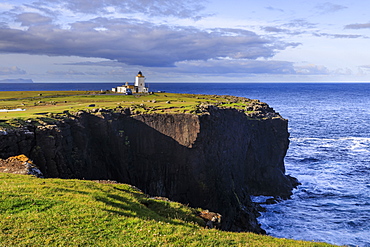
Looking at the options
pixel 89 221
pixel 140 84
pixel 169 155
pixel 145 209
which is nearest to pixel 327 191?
pixel 169 155

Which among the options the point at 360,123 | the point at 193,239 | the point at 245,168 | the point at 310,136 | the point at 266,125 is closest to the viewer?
the point at 193,239

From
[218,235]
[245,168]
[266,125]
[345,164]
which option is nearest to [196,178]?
[245,168]

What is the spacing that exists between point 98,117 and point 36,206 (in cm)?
2878

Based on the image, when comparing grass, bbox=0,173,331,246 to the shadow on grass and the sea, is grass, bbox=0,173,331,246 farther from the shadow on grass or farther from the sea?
the sea

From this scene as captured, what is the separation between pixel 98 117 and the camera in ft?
141

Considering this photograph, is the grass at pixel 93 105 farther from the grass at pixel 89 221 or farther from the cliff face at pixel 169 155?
the grass at pixel 89 221

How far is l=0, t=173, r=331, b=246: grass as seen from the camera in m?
12.5

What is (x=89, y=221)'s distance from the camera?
14258 millimetres

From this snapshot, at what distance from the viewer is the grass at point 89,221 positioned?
12516 millimetres

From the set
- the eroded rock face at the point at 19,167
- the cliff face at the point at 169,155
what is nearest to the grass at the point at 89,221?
the eroded rock face at the point at 19,167

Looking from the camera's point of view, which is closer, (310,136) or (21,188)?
(21,188)

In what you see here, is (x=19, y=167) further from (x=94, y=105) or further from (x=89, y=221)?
(x=94, y=105)

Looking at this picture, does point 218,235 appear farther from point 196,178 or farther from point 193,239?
point 196,178

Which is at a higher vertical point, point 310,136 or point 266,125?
point 266,125
